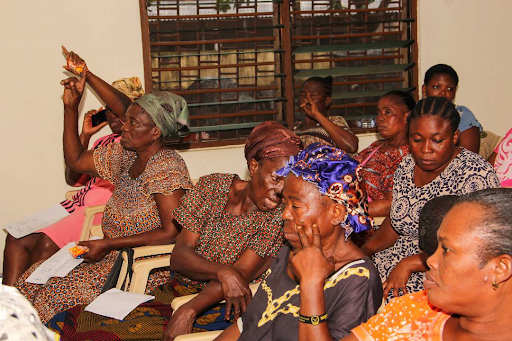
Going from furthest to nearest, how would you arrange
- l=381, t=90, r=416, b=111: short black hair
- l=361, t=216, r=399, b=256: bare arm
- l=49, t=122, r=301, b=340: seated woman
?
l=381, t=90, r=416, b=111: short black hair
l=361, t=216, r=399, b=256: bare arm
l=49, t=122, r=301, b=340: seated woman

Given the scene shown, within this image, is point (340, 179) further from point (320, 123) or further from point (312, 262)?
point (320, 123)

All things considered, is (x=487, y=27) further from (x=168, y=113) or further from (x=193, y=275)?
(x=193, y=275)

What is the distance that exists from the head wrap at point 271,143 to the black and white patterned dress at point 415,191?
0.73m

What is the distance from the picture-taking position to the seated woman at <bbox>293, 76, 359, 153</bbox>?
460cm

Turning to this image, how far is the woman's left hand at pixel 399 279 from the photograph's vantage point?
9.12ft

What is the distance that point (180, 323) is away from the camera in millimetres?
2643

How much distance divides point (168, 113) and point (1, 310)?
9.13 feet

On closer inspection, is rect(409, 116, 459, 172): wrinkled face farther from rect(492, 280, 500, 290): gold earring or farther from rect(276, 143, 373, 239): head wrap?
rect(492, 280, 500, 290): gold earring

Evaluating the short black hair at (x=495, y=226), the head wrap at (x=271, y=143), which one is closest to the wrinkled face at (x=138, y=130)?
the head wrap at (x=271, y=143)

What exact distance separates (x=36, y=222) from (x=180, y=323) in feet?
7.32

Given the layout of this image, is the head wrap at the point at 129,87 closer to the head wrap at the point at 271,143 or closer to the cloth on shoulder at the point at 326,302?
the head wrap at the point at 271,143

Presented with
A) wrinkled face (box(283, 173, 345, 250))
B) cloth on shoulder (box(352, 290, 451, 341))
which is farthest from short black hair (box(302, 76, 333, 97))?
cloth on shoulder (box(352, 290, 451, 341))

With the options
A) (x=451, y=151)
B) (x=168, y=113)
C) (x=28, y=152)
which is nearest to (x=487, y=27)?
(x=451, y=151)

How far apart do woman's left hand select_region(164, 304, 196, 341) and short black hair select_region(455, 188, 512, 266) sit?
1.51 m
